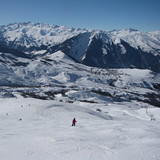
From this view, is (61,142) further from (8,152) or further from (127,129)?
(127,129)

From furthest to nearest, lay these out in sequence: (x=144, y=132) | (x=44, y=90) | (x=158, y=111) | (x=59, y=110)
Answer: (x=44, y=90), (x=158, y=111), (x=59, y=110), (x=144, y=132)

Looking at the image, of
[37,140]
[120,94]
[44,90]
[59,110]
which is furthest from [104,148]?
[120,94]

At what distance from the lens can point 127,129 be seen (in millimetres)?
25047

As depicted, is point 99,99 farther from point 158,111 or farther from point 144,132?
point 144,132

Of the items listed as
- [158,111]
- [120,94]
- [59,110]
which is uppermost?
[59,110]

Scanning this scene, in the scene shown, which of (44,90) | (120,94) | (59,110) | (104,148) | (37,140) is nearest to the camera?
(104,148)

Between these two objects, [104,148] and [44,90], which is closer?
[104,148]

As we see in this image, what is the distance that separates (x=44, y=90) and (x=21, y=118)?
131 metres

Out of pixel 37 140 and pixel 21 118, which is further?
pixel 21 118

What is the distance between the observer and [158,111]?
3216 inches

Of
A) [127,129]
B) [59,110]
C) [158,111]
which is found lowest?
[158,111]

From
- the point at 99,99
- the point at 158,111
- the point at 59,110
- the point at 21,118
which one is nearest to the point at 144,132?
the point at 21,118

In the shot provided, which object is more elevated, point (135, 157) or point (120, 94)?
point (135, 157)

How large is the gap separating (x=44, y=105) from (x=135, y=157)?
30.8 m
